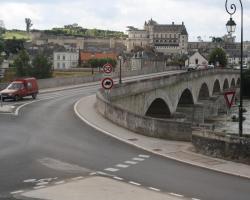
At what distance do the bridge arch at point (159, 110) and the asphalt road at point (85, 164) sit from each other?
32.0 metres

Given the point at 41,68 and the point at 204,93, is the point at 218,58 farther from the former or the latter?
the point at 41,68

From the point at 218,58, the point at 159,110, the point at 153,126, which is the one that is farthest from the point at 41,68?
the point at 218,58

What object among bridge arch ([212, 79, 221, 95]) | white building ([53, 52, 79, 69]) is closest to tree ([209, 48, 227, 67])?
white building ([53, 52, 79, 69])

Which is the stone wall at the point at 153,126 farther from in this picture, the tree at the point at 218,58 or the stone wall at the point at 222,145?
the tree at the point at 218,58

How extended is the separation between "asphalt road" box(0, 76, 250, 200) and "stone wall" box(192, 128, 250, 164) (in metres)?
1.63

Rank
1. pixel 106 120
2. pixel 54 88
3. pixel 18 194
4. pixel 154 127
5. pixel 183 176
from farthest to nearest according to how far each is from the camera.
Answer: pixel 54 88
pixel 106 120
pixel 154 127
pixel 183 176
pixel 18 194

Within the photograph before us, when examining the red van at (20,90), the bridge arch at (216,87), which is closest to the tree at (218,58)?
the bridge arch at (216,87)

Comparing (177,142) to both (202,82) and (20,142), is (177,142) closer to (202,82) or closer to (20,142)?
(20,142)

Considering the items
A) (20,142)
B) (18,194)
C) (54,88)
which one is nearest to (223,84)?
(54,88)

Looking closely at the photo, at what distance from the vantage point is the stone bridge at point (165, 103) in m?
24.0

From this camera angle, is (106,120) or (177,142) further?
(106,120)

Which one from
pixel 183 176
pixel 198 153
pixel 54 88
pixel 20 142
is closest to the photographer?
pixel 183 176

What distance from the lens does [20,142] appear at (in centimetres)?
2180

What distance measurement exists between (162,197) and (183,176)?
2.66m
